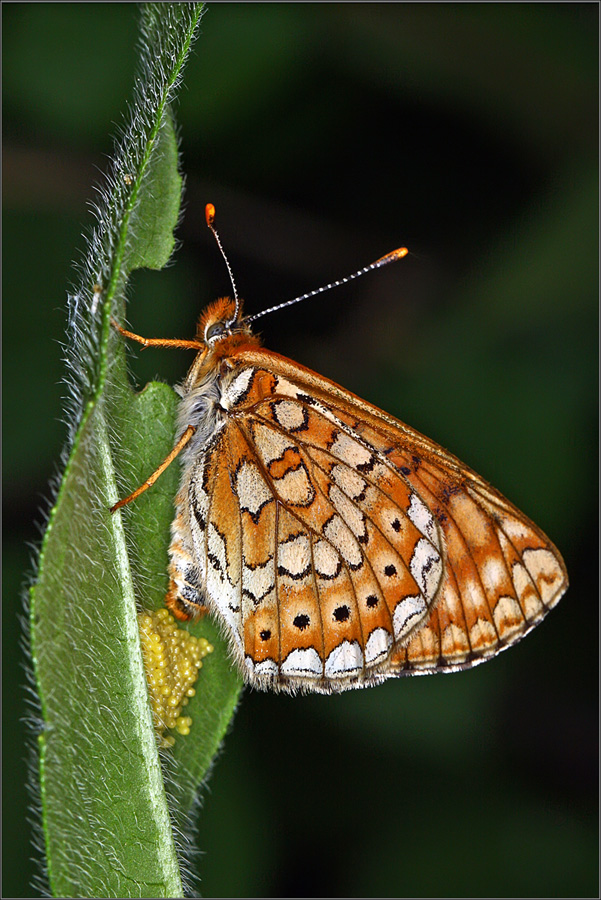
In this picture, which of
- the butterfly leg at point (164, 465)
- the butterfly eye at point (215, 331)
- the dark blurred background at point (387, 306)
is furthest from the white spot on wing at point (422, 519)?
the dark blurred background at point (387, 306)

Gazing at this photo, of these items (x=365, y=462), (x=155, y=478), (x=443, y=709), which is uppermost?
(x=365, y=462)

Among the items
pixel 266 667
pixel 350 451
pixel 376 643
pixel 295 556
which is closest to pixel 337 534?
pixel 295 556

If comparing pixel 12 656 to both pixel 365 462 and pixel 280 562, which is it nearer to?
pixel 280 562

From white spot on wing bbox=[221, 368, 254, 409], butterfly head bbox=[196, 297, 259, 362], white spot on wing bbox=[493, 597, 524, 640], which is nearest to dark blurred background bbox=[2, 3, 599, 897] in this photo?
butterfly head bbox=[196, 297, 259, 362]

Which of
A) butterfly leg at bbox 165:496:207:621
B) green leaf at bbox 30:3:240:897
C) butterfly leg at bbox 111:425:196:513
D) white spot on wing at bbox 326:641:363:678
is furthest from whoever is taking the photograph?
white spot on wing at bbox 326:641:363:678

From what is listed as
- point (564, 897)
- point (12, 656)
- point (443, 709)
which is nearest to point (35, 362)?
point (12, 656)

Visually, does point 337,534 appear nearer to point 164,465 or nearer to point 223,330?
point 164,465

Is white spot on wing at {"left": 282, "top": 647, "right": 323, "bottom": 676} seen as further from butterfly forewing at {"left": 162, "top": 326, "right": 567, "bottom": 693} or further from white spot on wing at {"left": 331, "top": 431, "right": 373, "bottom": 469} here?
white spot on wing at {"left": 331, "top": 431, "right": 373, "bottom": 469}
